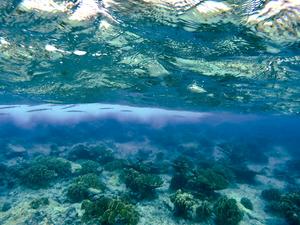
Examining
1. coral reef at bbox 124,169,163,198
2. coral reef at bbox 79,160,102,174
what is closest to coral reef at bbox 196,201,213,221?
coral reef at bbox 124,169,163,198

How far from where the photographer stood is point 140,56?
48.2ft

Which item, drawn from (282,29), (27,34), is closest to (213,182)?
(282,29)

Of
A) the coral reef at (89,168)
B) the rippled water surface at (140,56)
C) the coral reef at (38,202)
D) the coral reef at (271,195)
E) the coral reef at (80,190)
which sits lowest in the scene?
the coral reef at (271,195)

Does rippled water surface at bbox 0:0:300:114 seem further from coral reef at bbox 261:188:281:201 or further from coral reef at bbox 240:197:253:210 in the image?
coral reef at bbox 240:197:253:210

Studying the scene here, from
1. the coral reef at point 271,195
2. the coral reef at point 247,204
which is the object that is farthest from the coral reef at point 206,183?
the coral reef at point 271,195

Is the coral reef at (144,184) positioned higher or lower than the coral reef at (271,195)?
higher

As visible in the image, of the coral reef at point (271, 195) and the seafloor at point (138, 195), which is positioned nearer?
the seafloor at point (138, 195)

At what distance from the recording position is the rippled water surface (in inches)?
411

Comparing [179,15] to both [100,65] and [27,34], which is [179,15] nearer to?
[27,34]

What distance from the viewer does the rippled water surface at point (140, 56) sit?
34.3ft

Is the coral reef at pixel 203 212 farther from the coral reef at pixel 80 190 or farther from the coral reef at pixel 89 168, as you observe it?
the coral reef at pixel 89 168

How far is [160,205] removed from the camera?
38.1 ft

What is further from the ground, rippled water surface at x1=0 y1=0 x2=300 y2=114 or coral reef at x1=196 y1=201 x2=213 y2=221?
rippled water surface at x1=0 y1=0 x2=300 y2=114

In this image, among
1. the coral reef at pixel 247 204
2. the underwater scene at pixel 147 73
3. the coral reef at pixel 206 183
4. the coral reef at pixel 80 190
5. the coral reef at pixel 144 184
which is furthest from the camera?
the coral reef at pixel 247 204
